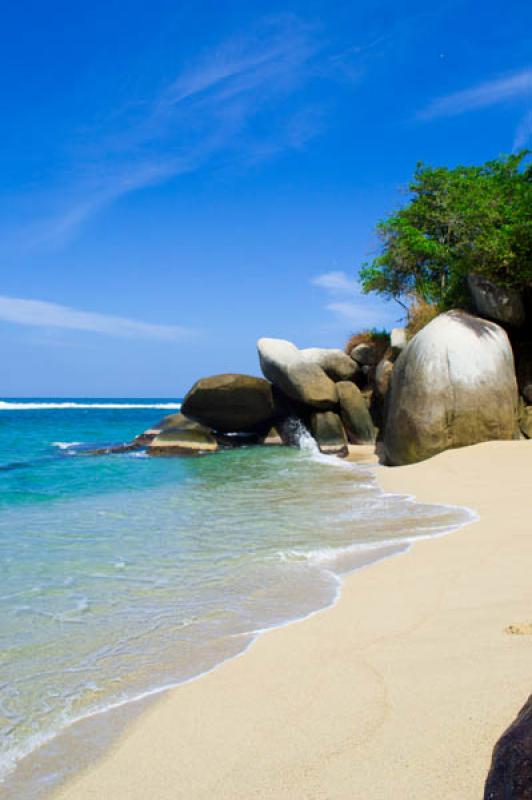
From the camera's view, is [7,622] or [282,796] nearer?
[282,796]

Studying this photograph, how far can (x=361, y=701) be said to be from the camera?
2393mm

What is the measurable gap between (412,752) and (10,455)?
19.0m

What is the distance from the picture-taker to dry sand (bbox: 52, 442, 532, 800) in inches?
74.6

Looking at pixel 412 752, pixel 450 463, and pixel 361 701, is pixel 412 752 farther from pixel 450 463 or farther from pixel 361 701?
pixel 450 463

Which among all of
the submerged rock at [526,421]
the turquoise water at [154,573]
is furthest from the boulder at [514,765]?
the submerged rock at [526,421]

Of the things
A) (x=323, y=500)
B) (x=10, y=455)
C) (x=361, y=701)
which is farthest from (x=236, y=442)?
(x=361, y=701)

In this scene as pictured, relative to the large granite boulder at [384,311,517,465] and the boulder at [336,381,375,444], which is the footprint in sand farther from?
the boulder at [336,381,375,444]

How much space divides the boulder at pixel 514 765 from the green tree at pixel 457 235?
12.7 m

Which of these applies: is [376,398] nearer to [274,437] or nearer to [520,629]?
[274,437]

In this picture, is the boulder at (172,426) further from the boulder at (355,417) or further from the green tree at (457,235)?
the green tree at (457,235)

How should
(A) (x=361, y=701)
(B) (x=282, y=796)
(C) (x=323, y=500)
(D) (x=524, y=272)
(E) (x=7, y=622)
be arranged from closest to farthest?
(B) (x=282, y=796), (A) (x=361, y=701), (E) (x=7, y=622), (C) (x=323, y=500), (D) (x=524, y=272)

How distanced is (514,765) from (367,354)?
17400mm

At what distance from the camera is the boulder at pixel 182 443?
1798cm

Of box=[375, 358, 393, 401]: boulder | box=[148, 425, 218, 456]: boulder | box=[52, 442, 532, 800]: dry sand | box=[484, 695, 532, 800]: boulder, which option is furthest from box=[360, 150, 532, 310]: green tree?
box=[484, 695, 532, 800]: boulder
